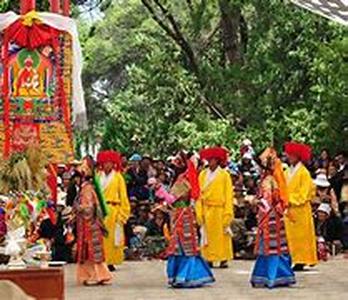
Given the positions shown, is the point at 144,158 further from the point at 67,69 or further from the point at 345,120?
the point at 67,69

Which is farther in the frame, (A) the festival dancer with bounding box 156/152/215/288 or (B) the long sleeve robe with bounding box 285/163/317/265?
(B) the long sleeve robe with bounding box 285/163/317/265

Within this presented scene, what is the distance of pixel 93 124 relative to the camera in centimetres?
3762

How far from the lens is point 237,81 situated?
21.2m

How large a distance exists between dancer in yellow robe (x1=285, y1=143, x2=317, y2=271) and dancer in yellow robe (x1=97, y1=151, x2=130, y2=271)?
6.98 ft

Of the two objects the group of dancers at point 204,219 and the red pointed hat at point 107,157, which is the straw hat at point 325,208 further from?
the red pointed hat at point 107,157


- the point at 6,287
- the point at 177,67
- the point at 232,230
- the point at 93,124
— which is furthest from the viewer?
the point at 93,124

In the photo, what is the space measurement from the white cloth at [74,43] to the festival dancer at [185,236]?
1.79m

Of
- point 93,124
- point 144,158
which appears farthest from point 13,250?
point 93,124

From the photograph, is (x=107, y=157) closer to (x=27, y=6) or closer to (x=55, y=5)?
(x=55, y=5)

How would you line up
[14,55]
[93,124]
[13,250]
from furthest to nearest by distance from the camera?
[93,124]
[14,55]
[13,250]

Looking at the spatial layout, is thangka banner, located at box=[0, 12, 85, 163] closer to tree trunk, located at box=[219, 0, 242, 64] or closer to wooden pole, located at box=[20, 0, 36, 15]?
wooden pole, located at box=[20, 0, 36, 15]

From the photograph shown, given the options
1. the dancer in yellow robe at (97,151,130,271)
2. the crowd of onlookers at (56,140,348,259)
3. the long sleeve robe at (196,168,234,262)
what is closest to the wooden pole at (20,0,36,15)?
the long sleeve robe at (196,168,234,262)

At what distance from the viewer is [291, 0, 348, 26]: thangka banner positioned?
10.9 metres

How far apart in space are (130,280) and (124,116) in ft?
33.5
